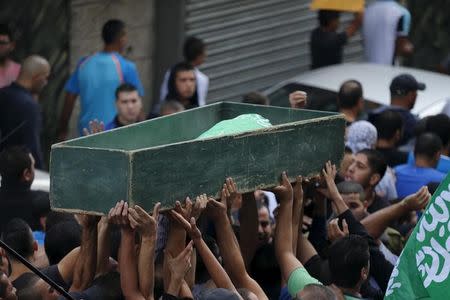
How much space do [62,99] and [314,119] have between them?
20.2ft

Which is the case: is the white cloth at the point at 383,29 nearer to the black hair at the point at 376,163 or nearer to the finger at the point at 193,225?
the black hair at the point at 376,163

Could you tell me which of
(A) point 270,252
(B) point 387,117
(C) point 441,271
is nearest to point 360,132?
(B) point 387,117

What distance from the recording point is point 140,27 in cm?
1452

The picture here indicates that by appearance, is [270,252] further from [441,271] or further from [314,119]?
[441,271]

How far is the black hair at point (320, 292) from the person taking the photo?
22.6ft

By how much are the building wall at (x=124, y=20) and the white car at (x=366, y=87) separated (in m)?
1.97

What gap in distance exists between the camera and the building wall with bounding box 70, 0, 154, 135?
546 inches

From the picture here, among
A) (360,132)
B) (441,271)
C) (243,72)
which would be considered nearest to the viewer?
(441,271)

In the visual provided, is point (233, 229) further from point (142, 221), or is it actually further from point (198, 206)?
point (142, 221)

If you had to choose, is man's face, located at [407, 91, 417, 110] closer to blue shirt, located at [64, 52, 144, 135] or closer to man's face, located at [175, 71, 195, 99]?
man's face, located at [175, 71, 195, 99]

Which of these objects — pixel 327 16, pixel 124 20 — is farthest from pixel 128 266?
pixel 124 20

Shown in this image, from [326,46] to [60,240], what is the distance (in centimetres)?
656

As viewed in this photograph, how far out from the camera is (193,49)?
511 inches

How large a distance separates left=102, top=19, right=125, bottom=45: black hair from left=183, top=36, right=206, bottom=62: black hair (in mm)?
798
